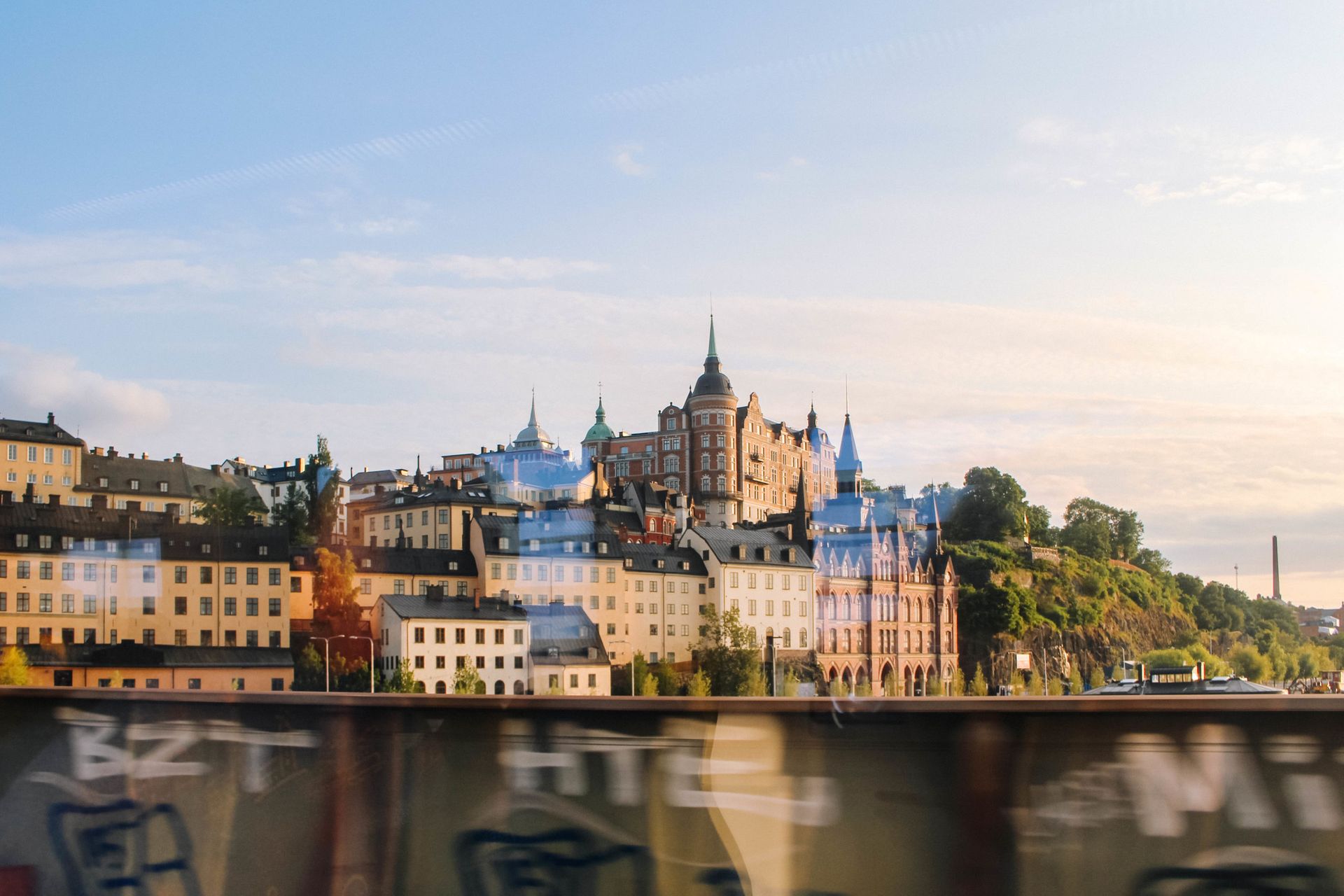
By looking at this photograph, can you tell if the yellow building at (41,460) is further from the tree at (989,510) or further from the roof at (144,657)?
the tree at (989,510)

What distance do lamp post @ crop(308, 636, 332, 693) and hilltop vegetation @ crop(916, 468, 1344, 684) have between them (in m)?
63.5

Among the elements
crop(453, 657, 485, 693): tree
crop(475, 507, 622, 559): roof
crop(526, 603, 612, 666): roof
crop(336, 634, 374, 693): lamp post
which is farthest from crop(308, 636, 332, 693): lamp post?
crop(475, 507, 622, 559): roof

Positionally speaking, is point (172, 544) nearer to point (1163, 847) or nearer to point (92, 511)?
point (92, 511)

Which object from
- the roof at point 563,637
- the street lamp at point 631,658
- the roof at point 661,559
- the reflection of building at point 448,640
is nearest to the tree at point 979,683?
the roof at point 661,559

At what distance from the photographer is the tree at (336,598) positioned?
77875mm

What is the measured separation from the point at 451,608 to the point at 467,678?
6.43m


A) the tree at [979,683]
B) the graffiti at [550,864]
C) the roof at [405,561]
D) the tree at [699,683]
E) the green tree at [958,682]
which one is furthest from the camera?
the green tree at [958,682]

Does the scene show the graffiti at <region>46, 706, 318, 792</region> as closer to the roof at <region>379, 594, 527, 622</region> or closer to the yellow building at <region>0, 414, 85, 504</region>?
the roof at <region>379, 594, 527, 622</region>

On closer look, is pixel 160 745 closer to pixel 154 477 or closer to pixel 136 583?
pixel 136 583

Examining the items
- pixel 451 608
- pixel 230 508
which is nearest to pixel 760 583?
pixel 451 608

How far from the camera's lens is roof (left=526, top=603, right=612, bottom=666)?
82062 mm

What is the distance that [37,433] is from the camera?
343ft

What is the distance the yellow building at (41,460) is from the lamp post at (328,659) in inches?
1220

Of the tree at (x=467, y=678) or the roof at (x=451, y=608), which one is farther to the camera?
the roof at (x=451, y=608)
